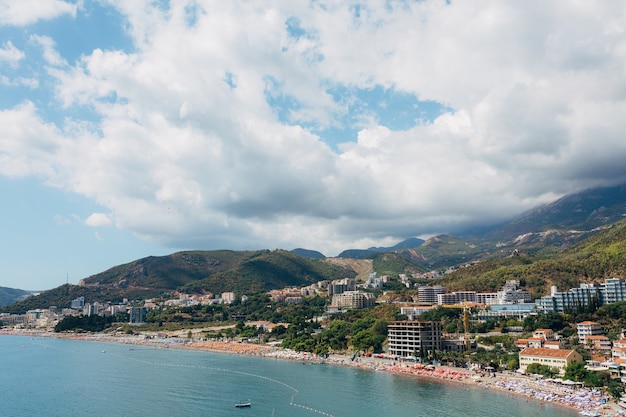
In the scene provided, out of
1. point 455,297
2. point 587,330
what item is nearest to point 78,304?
point 455,297

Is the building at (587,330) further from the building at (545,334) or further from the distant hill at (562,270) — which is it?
the distant hill at (562,270)

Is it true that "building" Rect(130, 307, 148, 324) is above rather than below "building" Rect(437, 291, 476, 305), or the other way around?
below

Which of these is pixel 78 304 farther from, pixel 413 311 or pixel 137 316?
pixel 413 311

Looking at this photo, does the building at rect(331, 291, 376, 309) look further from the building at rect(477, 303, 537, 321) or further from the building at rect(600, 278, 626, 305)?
the building at rect(600, 278, 626, 305)

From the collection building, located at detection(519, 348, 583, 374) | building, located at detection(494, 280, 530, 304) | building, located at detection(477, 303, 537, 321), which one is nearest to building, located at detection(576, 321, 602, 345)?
building, located at detection(519, 348, 583, 374)

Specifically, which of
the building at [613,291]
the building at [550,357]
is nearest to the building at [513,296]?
the building at [613,291]

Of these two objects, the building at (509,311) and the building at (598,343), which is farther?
the building at (509,311)
